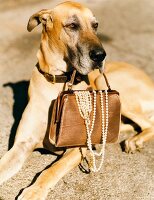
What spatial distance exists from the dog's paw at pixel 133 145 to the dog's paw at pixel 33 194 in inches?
49.2

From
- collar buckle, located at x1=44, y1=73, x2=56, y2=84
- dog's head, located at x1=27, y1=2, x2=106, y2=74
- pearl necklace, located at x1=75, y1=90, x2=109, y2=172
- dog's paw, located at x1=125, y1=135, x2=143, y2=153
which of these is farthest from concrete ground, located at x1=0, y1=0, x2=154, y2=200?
dog's head, located at x1=27, y1=2, x2=106, y2=74

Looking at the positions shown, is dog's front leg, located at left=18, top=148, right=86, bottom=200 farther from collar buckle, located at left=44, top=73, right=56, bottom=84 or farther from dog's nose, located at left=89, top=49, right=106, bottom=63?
dog's nose, located at left=89, top=49, right=106, bottom=63

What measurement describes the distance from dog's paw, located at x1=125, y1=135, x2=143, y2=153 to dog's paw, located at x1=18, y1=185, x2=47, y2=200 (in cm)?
125

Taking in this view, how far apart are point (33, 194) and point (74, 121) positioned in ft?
2.27

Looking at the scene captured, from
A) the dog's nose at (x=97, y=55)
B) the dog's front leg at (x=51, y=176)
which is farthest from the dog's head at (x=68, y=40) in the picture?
the dog's front leg at (x=51, y=176)

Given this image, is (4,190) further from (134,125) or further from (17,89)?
(17,89)

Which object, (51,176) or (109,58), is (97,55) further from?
(109,58)

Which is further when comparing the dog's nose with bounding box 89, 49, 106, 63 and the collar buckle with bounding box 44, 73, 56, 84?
the collar buckle with bounding box 44, 73, 56, 84

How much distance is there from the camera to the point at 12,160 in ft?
11.6

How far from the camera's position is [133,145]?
4.18m

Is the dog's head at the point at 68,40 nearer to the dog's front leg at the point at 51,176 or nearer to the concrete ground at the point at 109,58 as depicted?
the dog's front leg at the point at 51,176

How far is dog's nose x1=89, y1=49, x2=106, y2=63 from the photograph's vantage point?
342cm

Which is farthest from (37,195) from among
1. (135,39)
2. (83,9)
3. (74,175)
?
(135,39)

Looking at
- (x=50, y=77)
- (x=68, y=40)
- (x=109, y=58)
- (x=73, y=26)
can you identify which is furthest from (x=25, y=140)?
(x=109, y=58)
